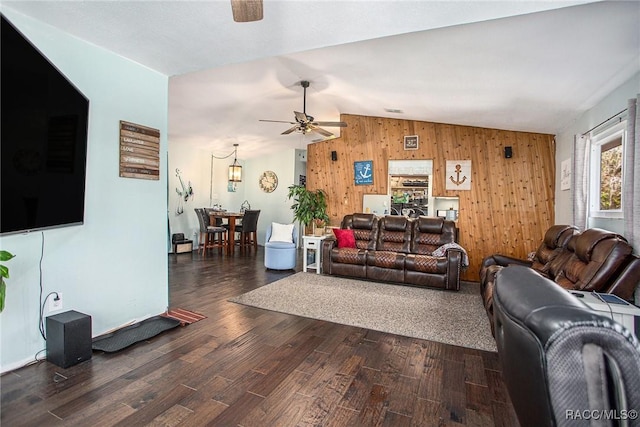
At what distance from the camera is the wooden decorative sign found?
2.91m

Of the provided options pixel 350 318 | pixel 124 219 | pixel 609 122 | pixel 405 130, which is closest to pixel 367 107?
pixel 405 130

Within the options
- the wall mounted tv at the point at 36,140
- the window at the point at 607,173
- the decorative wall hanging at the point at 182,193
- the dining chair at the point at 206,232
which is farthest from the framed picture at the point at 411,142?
the decorative wall hanging at the point at 182,193

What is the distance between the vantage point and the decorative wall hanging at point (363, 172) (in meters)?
6.34

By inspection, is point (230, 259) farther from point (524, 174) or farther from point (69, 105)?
point (524, 174)

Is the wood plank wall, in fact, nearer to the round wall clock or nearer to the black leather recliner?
the round wall clock

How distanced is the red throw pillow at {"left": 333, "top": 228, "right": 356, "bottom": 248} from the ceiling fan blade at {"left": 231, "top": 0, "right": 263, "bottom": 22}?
4211mm

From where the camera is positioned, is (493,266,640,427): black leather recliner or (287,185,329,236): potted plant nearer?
(493,266,640,427): black leather recliner

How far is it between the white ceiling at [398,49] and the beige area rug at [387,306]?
2451 millimetres

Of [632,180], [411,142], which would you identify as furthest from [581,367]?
[411,142]

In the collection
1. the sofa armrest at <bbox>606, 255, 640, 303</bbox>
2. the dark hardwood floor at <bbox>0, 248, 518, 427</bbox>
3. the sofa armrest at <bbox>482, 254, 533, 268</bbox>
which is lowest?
the dark hardwood floor at <bbox>0, 248, 518, 427</bbox>

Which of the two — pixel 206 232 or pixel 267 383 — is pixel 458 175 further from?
pixel 206 232

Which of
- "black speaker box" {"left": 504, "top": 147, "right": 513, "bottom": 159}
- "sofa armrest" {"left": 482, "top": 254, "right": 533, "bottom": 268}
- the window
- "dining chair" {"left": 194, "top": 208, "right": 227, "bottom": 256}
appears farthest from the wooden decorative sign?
"black speaker box" {"left": 504, "top": 147, "right": 513, "bottom": 159}

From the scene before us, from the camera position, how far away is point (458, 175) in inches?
225
